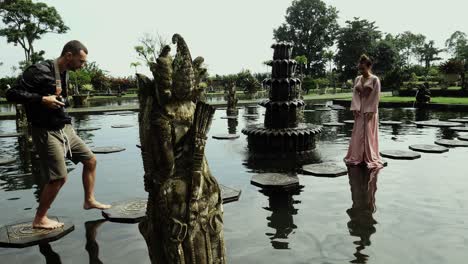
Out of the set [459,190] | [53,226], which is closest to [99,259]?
[53,226]

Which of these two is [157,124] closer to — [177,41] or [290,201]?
[177,41]

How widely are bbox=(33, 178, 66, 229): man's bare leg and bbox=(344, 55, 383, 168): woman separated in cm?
525

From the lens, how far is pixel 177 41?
2.41 metres

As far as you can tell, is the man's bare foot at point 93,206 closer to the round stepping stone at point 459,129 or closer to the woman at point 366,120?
the woman at point 366,120

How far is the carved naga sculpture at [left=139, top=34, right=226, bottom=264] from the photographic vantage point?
2.20 m

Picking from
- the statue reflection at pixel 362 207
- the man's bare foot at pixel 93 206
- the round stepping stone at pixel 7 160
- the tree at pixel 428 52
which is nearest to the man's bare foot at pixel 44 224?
the man's bare foot at pixel 93 206

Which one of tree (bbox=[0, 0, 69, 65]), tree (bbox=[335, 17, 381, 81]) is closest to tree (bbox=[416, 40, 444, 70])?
tree (bbox=[335, 17, 381, 81])

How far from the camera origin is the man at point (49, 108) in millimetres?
3389

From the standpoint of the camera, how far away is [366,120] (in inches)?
258

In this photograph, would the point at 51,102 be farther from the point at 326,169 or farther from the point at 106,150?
the point at 106,150

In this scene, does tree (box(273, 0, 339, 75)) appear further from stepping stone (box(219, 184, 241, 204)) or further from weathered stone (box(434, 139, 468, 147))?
stepping stone (box(219, 184, 241, 204))

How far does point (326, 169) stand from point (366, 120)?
1259 millimetres

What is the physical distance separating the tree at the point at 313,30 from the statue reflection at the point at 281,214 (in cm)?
6305

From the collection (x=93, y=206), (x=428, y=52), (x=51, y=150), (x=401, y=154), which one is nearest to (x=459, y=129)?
(x=401, y=154)
